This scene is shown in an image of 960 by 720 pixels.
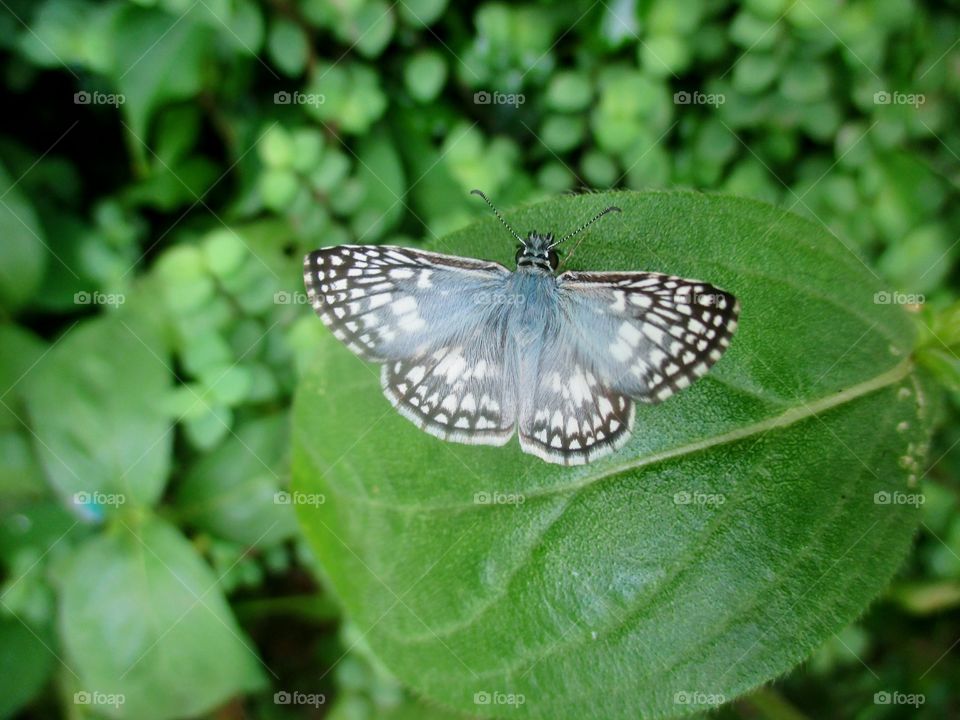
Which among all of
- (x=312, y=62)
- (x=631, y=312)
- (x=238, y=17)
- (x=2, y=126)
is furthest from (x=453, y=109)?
(x=2, y=126)

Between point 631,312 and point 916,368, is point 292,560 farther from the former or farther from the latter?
point 916,368

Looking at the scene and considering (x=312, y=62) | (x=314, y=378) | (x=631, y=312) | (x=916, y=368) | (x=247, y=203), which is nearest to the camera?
(x=631, y=312)
